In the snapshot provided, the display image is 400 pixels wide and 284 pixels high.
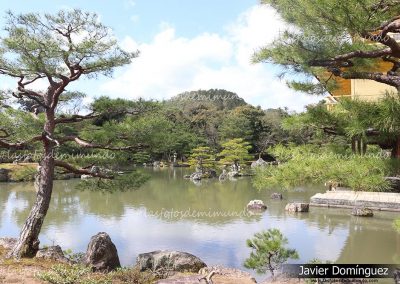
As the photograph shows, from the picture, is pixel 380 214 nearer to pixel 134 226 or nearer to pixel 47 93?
pixel 134 226

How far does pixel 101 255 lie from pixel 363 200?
8137mm

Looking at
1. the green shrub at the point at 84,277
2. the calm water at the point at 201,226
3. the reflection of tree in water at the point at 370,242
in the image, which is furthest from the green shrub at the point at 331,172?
the reflection of tree in water at the point at 370,242

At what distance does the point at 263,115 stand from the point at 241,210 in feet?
65.3

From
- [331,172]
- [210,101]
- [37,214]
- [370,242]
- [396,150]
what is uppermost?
[210,101]

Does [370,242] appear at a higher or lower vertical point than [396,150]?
lower

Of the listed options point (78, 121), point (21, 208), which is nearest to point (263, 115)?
point (21, 208)

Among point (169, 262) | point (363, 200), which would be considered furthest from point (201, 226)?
point (363, 200)

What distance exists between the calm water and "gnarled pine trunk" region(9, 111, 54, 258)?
1.64m

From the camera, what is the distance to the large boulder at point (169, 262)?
200 inches

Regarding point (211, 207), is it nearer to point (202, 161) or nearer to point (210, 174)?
point (210, 174)

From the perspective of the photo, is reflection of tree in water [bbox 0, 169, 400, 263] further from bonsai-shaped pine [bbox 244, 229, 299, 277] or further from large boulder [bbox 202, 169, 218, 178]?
large boulder [bbox 202, 169, 218, 178]

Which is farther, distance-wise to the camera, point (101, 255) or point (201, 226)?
point (201, 226)

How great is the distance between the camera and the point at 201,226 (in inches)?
354

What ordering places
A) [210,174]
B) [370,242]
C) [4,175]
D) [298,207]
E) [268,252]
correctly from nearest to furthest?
[268,252] < [370,242] < [298,207] < [4,175] < [210,174]
